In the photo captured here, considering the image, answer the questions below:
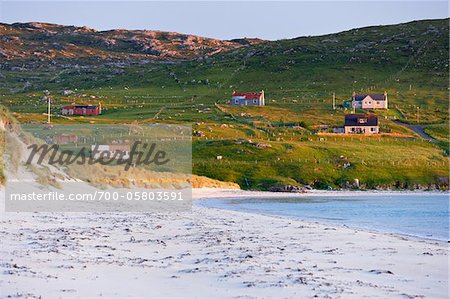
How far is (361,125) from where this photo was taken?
126 m

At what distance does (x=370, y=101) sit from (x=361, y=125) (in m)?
34.2

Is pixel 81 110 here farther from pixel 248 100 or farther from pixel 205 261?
pixel 205 261

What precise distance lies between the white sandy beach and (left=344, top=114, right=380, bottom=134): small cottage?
9718 centimetres

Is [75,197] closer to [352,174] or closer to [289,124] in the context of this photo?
[352,174]

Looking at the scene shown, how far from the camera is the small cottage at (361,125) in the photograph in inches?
4946

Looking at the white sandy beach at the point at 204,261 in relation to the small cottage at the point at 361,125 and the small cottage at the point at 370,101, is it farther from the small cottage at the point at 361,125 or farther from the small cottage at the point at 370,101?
the small cottage at the point at 370,101

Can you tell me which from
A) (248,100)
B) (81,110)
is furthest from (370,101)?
(81,110)

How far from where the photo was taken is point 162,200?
156ft

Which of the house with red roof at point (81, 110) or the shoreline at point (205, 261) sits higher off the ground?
the house with red roof at point (81, 110)

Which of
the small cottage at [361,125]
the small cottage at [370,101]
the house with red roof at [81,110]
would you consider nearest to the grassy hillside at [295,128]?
the small cottage at [361,125]

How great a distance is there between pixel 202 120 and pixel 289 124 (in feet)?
52.1

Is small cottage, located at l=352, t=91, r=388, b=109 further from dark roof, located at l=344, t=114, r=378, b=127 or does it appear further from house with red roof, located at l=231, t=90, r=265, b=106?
dark roof, located at l=344, t=114, r=378, b=127

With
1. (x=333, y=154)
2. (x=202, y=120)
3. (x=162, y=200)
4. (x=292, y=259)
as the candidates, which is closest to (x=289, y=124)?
(x=202, y=120)

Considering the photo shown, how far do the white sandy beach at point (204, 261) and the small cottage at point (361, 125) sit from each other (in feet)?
319
